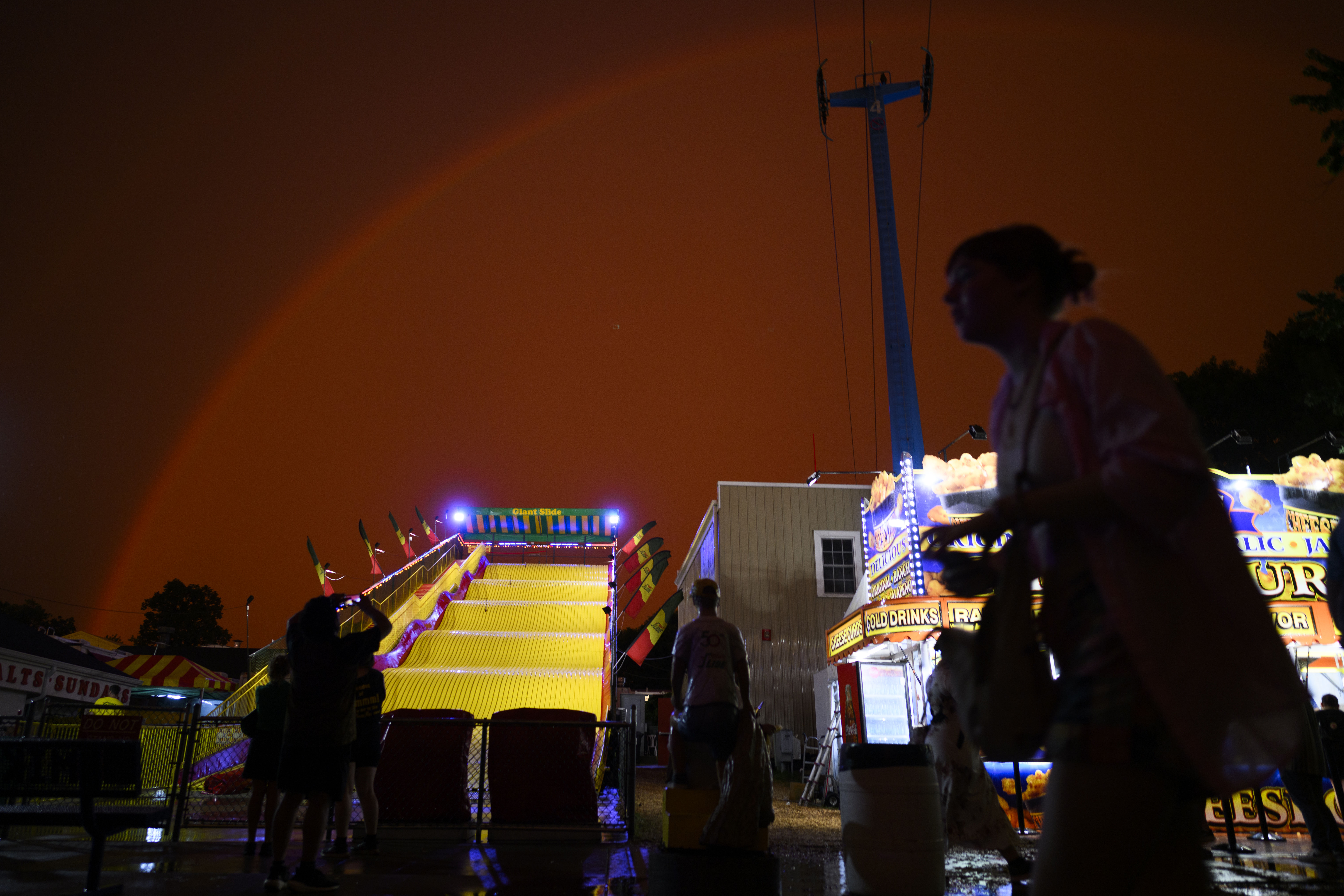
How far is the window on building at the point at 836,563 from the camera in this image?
22.8 meters

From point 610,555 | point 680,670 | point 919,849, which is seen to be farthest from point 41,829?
point 610,555

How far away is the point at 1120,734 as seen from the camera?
53.6 inches

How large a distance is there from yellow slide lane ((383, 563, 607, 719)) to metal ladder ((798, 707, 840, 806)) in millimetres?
3917

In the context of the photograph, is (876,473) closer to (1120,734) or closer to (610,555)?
(610,555)

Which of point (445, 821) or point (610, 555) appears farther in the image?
point (610, 555)

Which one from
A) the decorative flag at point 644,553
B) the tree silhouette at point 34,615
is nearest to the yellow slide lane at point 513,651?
the decorative flag at point 644,553

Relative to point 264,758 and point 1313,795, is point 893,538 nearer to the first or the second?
point 1313,795

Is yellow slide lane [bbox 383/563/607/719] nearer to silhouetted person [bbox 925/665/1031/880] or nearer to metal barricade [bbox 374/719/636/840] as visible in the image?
metal barricade [bbox 374/719/636/840]

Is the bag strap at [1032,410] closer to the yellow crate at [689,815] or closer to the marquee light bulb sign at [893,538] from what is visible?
the yellow crate at [689,815]

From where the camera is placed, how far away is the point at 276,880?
4895 millimetres

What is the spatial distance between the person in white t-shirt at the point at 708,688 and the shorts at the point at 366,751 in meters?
3.21

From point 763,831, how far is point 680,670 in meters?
1.07

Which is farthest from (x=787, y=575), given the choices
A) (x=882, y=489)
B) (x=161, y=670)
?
(x=161, y=670)

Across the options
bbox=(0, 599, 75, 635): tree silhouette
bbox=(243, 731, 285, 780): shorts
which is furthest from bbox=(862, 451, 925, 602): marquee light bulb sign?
bbox=(0, 599, 75, 635): tree silhouette
